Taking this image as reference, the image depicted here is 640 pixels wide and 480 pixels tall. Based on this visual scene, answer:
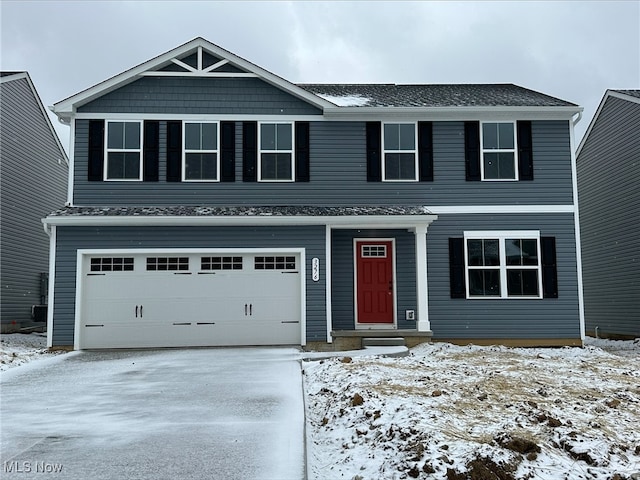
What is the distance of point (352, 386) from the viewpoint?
7680 mm

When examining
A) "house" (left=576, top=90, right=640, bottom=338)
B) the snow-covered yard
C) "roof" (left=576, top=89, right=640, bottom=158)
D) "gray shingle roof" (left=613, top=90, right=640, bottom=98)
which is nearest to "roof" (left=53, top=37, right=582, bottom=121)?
"roof" (left=576, top=89, right=640, bottom=158)

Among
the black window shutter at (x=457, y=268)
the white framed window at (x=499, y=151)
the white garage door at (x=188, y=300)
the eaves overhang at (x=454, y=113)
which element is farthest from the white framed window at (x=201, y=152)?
the white framed window at (x=499, y=151)

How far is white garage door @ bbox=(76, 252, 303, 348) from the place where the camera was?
1295 cm

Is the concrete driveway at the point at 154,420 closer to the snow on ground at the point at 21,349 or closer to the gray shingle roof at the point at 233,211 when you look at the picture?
the snow on ground at the point at 21,349

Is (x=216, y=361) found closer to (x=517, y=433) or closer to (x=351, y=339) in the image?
(x=351, y=339)

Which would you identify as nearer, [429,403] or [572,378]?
[429,403]

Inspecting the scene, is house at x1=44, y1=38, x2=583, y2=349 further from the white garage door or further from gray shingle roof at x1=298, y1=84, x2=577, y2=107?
gray shingle roof at x1=298, y1=84, x2=577, y2=107

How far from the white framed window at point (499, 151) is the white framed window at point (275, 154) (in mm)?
4623

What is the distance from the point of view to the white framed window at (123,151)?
546 inches

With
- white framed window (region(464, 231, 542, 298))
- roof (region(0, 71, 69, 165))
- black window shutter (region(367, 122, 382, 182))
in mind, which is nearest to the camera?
white framed window (region(464, 231, 542, 298))

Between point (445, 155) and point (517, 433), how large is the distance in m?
9.84

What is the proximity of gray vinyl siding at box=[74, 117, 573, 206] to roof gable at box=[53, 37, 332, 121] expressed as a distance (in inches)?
25.4

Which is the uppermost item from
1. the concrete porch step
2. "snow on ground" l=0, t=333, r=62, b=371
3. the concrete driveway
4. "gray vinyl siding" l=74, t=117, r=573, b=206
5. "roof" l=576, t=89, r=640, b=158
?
"roof" l=576, t=89, r=640, b=158

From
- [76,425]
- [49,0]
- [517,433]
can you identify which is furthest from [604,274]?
[49,0]
